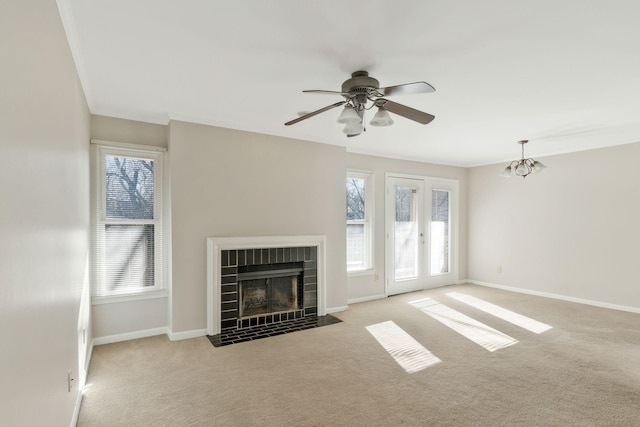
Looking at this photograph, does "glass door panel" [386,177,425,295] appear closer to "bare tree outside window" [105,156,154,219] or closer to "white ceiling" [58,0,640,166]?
"white ceiling" [58,0,640,166]

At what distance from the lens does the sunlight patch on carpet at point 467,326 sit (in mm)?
3633

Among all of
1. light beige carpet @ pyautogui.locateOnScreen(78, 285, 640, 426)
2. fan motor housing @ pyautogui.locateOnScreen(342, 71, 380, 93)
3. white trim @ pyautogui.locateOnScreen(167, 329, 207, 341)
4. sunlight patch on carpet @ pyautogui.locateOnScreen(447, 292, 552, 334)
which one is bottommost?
sunlight patch on carpet @ pyautogui.locateOnScreen(447, 292, 552, 334)

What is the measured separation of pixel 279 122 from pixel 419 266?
152 inches

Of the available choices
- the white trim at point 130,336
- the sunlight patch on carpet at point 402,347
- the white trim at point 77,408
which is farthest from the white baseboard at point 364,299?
the white trim at point 77,408

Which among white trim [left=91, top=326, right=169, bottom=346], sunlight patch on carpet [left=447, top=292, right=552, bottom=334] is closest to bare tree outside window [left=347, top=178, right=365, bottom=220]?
sunlight patch on carpet [left=447, top=292, right=552, bottom=334]

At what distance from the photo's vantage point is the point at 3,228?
102cm

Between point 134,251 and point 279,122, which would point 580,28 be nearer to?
point 279,122

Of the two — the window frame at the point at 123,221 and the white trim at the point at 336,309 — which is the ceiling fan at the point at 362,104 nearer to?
the window frame at the point at 123,221

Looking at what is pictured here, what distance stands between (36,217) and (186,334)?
2745mm

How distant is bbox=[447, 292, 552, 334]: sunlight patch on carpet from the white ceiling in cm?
248

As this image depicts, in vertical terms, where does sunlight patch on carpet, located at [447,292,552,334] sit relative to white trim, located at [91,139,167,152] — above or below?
below

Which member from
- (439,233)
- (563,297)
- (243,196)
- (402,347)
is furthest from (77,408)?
(563,297)

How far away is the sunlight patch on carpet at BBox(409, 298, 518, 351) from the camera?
11.9ft

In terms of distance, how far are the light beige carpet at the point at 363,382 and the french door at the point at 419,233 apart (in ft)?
6.56
